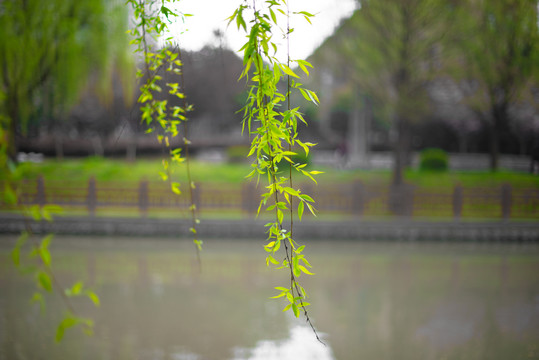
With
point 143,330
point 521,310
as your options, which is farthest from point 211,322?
point 521,310

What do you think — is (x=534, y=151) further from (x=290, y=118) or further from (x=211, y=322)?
(x=290, y=118)

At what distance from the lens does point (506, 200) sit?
33.7ft

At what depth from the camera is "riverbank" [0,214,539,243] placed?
391 inches

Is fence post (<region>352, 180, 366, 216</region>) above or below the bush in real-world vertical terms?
below

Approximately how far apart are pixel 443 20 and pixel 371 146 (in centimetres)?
1364

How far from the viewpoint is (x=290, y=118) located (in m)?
1.73

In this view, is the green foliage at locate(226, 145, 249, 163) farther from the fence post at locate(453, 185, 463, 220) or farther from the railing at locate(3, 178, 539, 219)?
the fence post at locate(453, 185, 463, 220)

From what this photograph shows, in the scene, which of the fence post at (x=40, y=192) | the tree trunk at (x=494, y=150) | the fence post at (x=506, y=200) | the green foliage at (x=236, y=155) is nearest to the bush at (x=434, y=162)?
the tree trunk at (x=494, y=150)

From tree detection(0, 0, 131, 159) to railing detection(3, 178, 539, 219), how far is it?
5.83 feet

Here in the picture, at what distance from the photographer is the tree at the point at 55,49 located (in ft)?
32.4

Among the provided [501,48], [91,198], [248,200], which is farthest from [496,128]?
[91,198]

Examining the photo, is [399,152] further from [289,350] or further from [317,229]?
[289,350]

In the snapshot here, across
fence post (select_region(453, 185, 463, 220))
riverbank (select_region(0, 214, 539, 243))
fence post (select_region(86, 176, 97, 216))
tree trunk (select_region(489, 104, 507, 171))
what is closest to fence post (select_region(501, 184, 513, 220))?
riverbank (select_region(0, 214, 539, 243))

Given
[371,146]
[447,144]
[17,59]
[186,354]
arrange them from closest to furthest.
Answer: [186,354] < [17,59] < [447,144] < [371,146]
